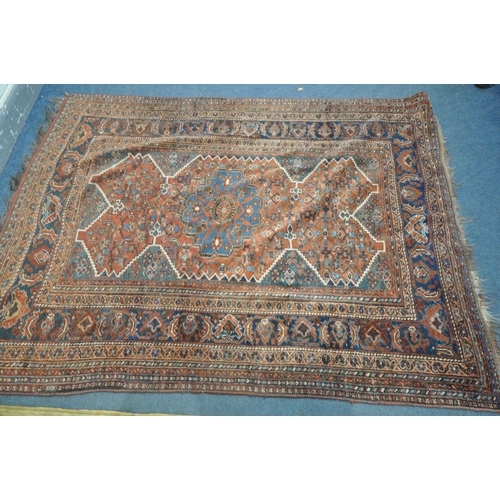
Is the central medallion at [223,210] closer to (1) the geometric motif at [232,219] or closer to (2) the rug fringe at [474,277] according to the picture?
(1) the geometric motif at [232,219]

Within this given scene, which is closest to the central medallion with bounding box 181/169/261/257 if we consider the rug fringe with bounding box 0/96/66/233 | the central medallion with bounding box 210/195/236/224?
the central medallion with bounding box 210/195/236/224

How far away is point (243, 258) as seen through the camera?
1.75m

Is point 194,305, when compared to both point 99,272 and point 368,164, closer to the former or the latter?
point 99,272

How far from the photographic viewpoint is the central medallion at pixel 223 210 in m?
1.84

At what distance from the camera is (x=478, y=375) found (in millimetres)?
1497

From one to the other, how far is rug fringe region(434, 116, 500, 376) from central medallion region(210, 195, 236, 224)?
1296mm

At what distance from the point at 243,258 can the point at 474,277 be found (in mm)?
1252

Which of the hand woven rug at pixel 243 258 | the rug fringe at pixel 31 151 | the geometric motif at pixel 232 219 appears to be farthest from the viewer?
the rug fringe at pixel 31 151

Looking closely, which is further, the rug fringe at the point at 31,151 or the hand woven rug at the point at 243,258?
the rug fringe at the point at 31,151

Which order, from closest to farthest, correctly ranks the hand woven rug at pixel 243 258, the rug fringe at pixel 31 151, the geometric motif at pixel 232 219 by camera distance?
the hand woven rug at pixel 243 258 < the geometric motif at pixel 232 219 < the rug fringe at pixel 31 151

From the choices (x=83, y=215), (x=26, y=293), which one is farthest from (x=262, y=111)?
(x=26, y=293)

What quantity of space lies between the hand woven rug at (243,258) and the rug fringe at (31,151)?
33 mm

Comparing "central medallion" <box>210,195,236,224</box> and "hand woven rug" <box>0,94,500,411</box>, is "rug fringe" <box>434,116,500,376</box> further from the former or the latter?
"central medallion" <box>210,195,236,224</box>

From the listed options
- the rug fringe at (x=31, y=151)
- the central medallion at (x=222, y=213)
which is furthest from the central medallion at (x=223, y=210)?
the rug fringe at (x=31, y=151)
